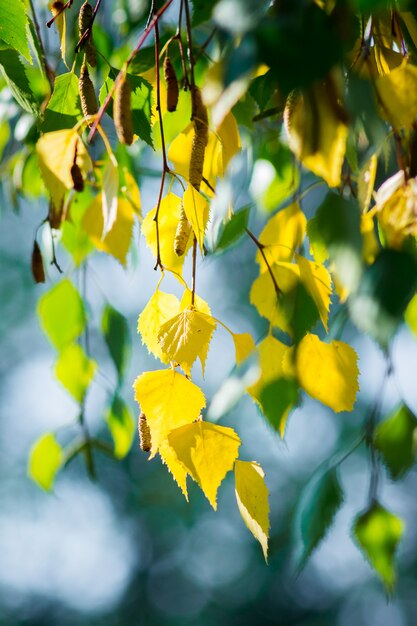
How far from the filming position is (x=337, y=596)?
527 cm

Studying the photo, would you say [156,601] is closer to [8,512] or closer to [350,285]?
[8,512]

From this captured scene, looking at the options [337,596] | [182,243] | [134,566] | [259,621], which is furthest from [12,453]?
[182,243]

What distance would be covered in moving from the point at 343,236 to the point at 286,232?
207 millimetres

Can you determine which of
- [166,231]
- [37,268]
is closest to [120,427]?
[37,268]

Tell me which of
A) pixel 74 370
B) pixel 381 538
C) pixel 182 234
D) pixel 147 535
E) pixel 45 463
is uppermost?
pixel 182 234

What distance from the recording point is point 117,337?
2.50ft

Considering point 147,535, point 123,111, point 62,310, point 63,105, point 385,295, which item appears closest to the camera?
point 385,295

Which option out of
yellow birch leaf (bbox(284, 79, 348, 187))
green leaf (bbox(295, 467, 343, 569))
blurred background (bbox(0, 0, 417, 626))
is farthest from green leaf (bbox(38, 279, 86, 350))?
blurred background (bbox(0, 0, 417, 626))

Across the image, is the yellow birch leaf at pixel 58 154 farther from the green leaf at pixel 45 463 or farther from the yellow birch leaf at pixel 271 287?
the green leaf at pixel 45 463

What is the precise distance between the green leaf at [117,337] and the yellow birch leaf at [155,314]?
0.28 metres

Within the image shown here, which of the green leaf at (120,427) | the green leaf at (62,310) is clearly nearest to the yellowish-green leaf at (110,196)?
the green leaf at (62,310)

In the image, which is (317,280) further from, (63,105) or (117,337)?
(117,337)

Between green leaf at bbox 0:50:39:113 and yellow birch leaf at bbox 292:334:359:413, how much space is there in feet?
0.70

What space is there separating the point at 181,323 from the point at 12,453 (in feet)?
16.7
